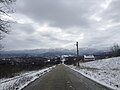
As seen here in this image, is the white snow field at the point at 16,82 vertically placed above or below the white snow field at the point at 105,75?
below

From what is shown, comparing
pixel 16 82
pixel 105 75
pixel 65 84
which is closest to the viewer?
pixel 65 84

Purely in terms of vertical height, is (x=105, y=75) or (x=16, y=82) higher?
(x=105, y=75)

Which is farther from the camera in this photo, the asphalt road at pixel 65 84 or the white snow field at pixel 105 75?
the white snow field at pixel 105 75

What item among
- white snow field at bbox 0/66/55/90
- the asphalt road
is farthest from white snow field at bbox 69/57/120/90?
white snow field at bbox 0/66/55/90

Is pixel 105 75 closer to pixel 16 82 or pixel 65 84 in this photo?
pixel 16 82

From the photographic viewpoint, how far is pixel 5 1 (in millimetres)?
14273

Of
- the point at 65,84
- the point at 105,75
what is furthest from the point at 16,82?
the point at 105,75

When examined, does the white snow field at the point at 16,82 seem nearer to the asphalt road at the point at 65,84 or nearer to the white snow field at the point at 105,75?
the asphalt road at the point at 65,84

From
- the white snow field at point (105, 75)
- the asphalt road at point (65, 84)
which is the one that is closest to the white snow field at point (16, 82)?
the asphalt road at point (65, 84)

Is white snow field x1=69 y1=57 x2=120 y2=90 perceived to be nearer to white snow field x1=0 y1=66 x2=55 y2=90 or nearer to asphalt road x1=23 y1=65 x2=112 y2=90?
asphalt road x1=23 y1=65 x2=112 y2=90

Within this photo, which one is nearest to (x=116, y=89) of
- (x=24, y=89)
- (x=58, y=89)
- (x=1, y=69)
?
(x=58, y=89)

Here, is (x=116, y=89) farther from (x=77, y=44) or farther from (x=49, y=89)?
(x=77, y=44)

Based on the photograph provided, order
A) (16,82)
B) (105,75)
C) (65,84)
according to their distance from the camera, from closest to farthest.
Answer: (65,84), (16,82), (105,75)

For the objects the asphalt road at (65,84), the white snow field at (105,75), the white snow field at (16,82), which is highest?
the white snow field at (105,75)
